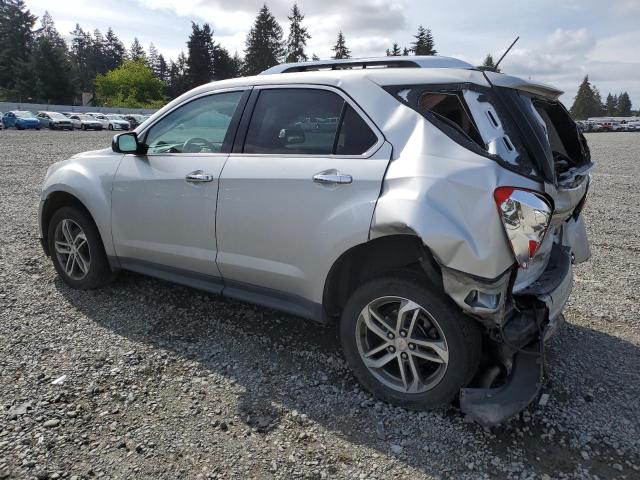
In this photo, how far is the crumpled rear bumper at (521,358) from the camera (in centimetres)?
252

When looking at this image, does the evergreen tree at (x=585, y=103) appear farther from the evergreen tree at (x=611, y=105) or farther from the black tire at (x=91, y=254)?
the black tire at (x=91, y=254)

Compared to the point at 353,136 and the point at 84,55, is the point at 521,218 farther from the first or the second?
the point at 84,55

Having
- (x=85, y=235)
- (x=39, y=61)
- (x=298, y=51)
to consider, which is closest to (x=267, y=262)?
(x=85, y=235)

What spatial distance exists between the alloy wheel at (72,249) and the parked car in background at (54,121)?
38.2 metres

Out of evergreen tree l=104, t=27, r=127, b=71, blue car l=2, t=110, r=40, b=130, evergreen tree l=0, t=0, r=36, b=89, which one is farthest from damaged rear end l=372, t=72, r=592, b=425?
evergreen tree l=104, t=27, r=127, b=71

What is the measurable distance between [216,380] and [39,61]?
7394cm

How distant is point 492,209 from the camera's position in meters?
2.38

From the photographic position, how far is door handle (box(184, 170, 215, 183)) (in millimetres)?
3400

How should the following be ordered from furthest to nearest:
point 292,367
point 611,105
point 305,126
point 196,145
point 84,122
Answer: point 611,105, point 84,122, point 196,145, point 292,367, point 305,126

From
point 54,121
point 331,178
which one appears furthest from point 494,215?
point 54,121

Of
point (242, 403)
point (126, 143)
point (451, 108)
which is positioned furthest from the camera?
point (126, 143)

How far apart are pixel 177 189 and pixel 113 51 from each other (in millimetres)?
118397

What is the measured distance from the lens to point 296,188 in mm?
3002

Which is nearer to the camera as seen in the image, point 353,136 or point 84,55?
point 353,136
